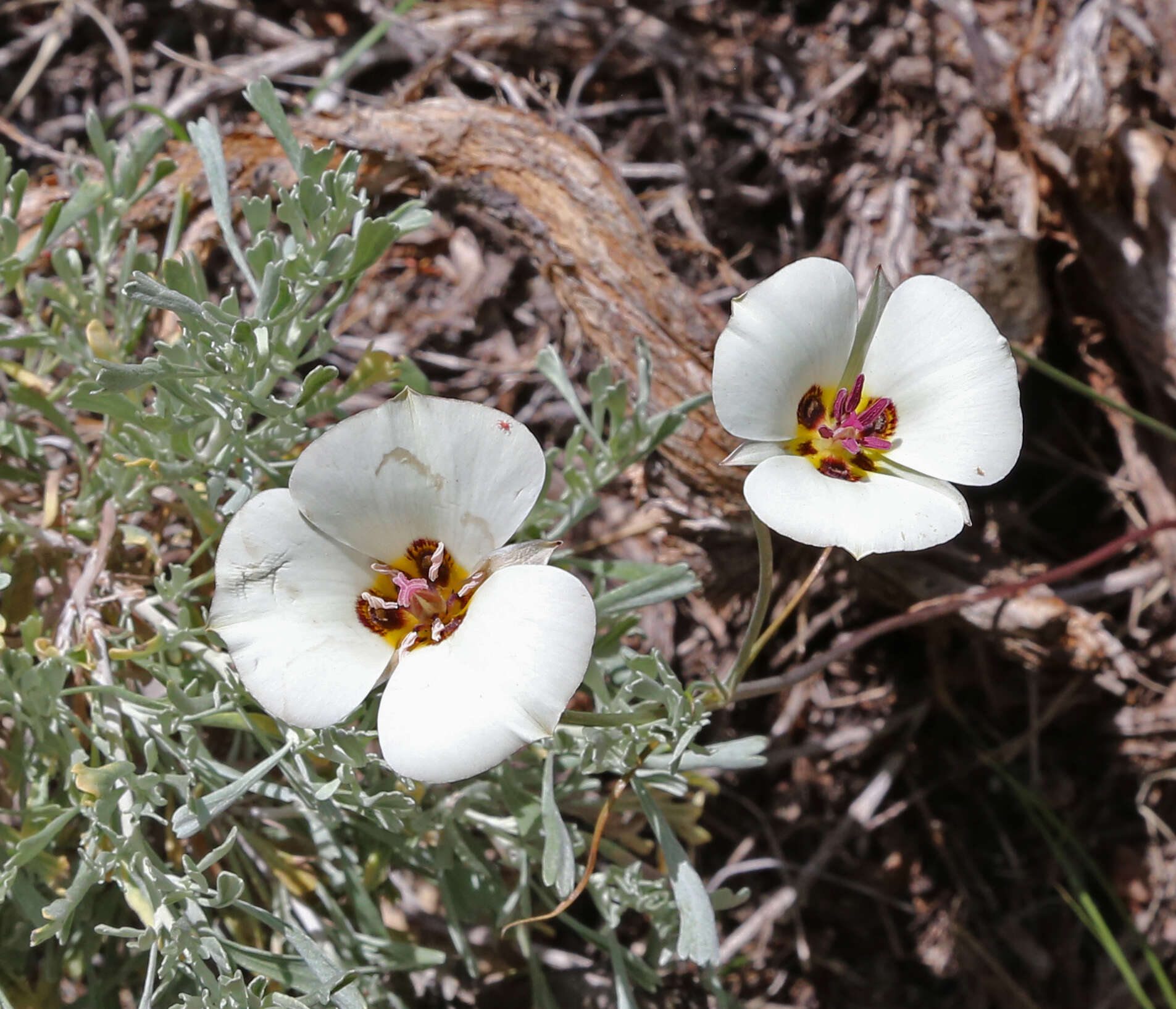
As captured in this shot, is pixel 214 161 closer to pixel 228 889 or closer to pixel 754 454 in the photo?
pixel 754 454

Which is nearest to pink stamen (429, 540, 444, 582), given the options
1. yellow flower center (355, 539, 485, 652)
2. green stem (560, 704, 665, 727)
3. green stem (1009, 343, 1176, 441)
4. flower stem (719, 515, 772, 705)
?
yellow flower center (355, 539, 485, 652)

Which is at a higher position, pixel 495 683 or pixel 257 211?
pixel 257 211

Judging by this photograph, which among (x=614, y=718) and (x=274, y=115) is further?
(x=274, y=115)

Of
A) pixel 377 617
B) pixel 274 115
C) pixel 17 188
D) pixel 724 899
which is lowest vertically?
pixel 724 899

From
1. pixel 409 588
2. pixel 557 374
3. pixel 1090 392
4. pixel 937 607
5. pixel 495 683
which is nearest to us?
pixel 495 683

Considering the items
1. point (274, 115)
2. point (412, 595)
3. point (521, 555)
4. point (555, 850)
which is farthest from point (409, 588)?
point (274, 115)

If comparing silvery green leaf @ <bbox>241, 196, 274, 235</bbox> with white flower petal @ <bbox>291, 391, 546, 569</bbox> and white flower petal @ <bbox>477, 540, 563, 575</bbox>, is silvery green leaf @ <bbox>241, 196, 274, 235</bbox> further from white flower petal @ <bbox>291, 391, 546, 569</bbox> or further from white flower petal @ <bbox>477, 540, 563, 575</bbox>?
white flower petal @ <bbox>477, 540, 563, 575</bbox>

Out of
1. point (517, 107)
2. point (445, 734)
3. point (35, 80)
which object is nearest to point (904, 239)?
point (517, 107)
